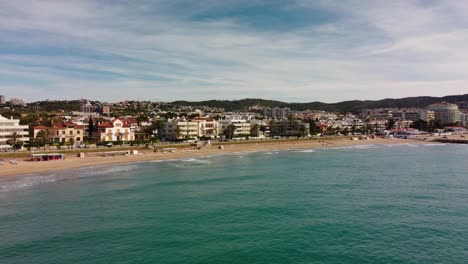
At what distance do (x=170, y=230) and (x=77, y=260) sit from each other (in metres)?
5.60

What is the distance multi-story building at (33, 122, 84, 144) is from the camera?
242ft

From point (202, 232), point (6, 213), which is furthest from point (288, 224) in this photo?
point (6, 213)

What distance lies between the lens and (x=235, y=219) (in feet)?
79.7

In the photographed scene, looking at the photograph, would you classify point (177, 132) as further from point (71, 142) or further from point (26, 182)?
point (26, 182)

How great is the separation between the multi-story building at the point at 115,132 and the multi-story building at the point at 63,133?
161 inches

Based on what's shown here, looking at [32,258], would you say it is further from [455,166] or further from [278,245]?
[455,166]

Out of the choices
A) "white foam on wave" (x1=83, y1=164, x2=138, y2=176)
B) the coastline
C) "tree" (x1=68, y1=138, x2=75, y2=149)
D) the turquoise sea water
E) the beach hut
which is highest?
"tree" (x1=68, y1=138, x2=75, y2=149)

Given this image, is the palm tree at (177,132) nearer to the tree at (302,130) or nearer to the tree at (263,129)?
the tree at (263,129)

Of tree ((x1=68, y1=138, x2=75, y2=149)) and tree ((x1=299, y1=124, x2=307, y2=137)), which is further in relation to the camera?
tree ((x1=299, y1=124, x2=307, y2=137))

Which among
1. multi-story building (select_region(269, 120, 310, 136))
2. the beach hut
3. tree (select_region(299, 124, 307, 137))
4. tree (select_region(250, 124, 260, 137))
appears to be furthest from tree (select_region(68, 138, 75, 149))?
tree (select_region(299, 124, 307, 137))

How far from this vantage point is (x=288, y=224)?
76.1 ft

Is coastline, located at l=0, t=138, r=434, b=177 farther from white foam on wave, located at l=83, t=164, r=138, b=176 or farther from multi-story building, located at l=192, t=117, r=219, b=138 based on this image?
multi-story building, located at l=192, t=117, r=219, b=138

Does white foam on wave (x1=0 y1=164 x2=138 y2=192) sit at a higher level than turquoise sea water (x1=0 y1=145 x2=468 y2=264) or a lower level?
higher

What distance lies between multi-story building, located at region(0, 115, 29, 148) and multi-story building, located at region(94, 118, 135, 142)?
1431 cm
